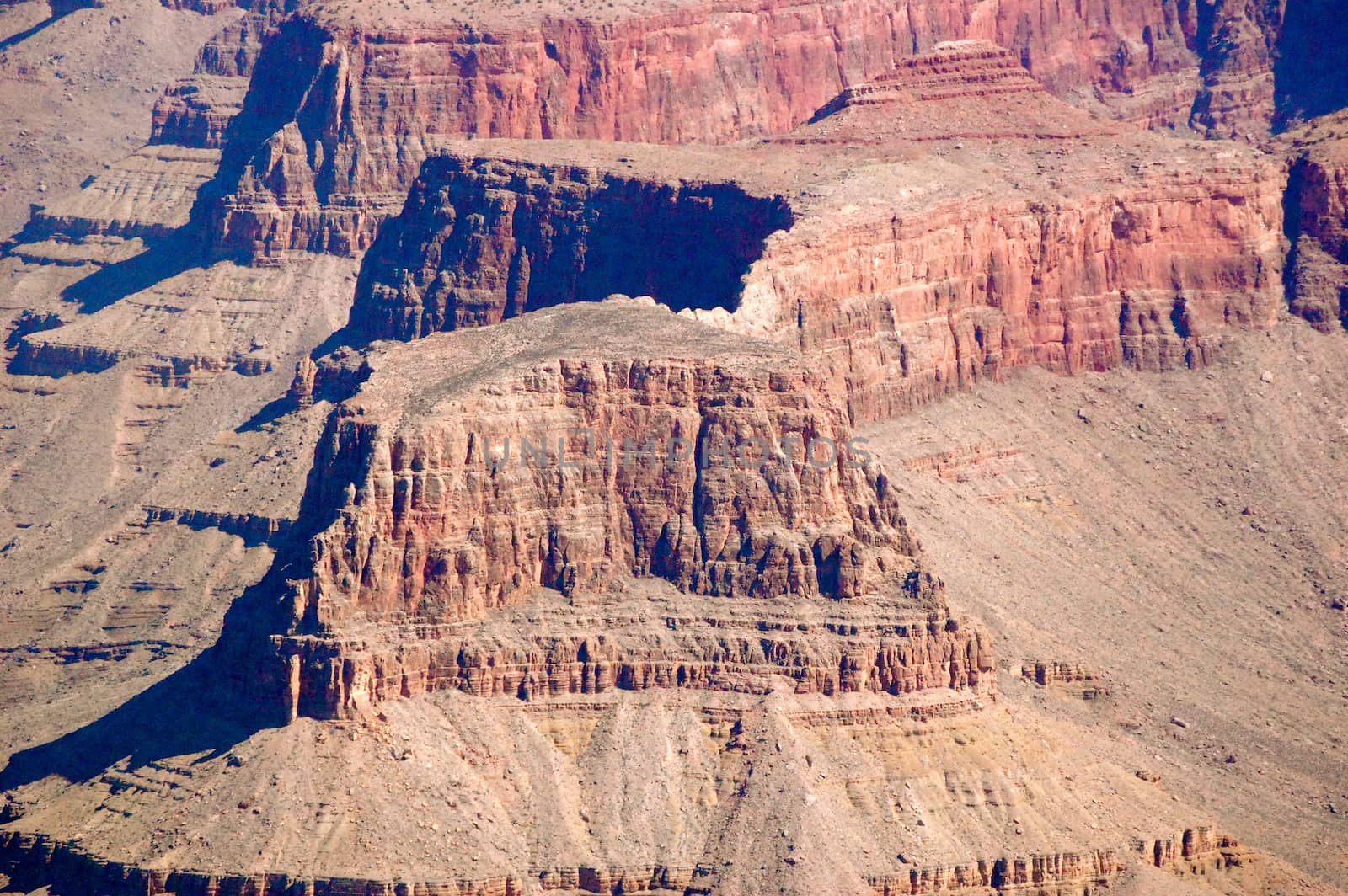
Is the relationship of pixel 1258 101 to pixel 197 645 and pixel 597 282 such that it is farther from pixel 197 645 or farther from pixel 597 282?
pixel 197 645

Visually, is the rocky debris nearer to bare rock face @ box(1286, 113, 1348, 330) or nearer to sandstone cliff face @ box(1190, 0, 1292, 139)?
bare rock face @ box(1286, 113, 1348, 330)

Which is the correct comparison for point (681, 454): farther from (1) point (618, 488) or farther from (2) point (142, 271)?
(2) point (142, 271)

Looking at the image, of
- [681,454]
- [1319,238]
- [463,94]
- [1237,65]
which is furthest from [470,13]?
[681,454]

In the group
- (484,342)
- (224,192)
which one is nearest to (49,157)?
(224,192)

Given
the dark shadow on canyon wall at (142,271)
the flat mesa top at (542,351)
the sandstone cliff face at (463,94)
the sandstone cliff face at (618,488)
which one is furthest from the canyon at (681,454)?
the dark shadow on canyon wall at (142,271)

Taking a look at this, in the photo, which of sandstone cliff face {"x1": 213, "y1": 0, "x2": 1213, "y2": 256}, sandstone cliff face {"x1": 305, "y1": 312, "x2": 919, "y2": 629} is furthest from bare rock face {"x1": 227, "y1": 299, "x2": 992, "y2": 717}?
sandstone cliff face {"x1": 213, "y1": 0, "x2": 1213, "y2": 256}

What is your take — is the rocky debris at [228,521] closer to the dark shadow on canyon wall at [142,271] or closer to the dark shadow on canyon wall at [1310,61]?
the dark shadow on canyon wall at [142,271]
